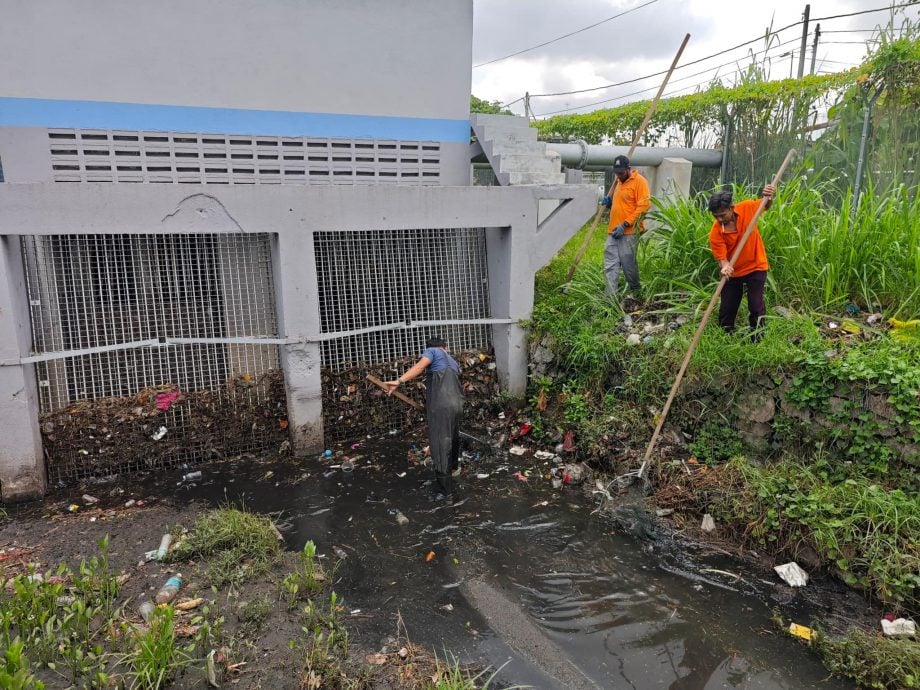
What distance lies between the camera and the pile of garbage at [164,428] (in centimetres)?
584

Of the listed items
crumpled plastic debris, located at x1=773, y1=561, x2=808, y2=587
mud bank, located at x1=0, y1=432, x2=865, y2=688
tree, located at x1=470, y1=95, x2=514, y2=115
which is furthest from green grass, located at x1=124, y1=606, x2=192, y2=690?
tree, located at x1=470, y1=95, x2=514, y2=115

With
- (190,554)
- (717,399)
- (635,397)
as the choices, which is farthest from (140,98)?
(717,399)

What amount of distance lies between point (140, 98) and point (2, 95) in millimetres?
1201

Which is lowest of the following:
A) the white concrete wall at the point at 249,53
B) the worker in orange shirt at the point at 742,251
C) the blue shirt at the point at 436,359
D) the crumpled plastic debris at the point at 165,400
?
the crumpled plastic debris at the point at 165,400

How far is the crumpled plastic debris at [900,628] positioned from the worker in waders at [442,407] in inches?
134

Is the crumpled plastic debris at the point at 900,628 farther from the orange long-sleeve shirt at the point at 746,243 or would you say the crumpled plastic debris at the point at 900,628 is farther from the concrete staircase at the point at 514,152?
the concrete staircase at the point at 514,152

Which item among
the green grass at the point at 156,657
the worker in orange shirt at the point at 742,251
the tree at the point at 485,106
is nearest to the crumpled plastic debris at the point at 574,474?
the worker in orange shirt at the point at 742,251

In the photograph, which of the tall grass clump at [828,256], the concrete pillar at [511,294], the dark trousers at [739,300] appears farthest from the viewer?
the concrete pillar at [511,294]

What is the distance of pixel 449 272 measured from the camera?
734 centimetres

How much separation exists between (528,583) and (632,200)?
13.9 feet

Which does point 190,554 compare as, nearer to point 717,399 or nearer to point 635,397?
point 635,397

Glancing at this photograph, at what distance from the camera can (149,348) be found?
243 inches

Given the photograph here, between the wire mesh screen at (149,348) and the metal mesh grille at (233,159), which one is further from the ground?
the metal mesh grille at (233,159)

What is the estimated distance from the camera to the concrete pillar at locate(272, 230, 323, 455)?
6047 mm
